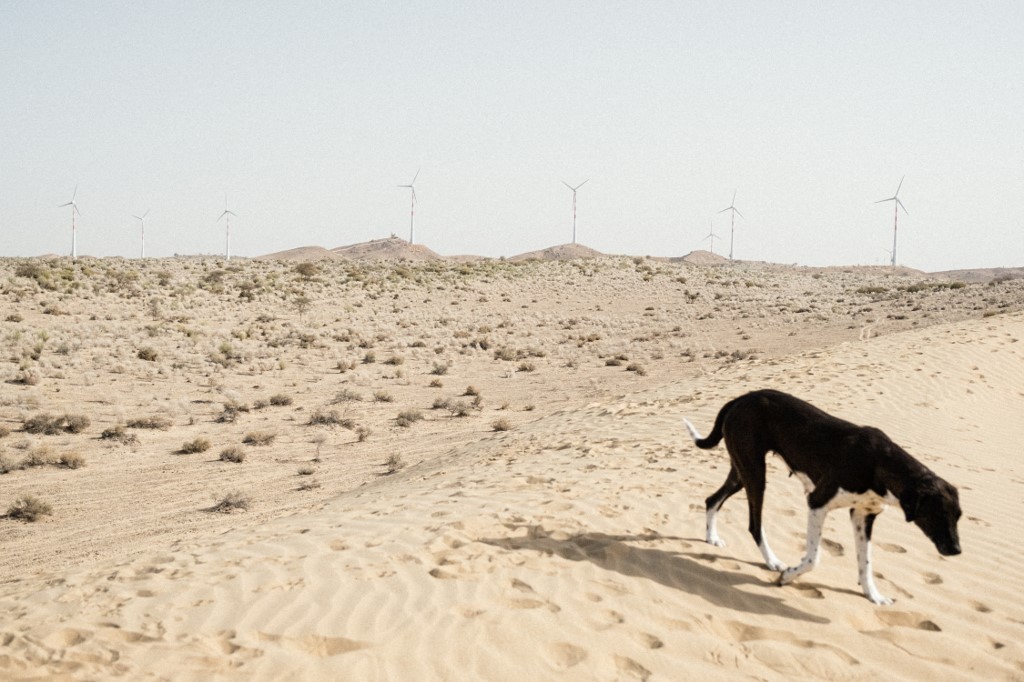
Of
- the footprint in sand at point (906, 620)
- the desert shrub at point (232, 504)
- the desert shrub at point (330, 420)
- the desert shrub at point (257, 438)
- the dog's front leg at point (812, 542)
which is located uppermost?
the dog's front leg at point (812, 542)

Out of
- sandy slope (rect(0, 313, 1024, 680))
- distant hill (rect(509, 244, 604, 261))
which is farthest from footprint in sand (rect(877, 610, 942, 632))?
distant hill (rect(509, 244, 604, 261))

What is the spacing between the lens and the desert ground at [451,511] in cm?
513

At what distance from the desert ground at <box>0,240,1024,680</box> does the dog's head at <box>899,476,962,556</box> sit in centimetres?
74

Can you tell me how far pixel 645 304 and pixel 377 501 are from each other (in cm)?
4004

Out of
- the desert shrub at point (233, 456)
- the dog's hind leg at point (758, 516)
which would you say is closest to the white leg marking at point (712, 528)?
the dog's hind leg at point (758, 516)

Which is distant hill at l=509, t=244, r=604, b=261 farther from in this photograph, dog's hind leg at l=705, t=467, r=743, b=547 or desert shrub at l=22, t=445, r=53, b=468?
dog's hind leg at l=705, t=467, r=743, b=547

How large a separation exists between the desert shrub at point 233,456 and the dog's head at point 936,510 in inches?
520

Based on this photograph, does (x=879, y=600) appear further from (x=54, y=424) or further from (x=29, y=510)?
(x=54, y=424)

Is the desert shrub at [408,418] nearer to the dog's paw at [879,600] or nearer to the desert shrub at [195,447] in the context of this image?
the desert shrub at [195,447]

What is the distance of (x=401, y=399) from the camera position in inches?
907

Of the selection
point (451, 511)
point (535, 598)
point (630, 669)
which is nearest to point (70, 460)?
point (451, 511)

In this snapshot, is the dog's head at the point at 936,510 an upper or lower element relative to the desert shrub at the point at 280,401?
upper

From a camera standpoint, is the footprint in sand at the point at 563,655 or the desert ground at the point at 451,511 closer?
the footprint in sand at the point at 563,655

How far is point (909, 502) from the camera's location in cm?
536
